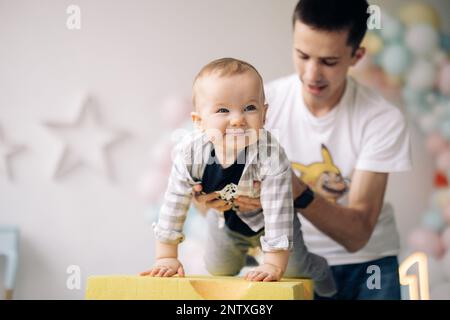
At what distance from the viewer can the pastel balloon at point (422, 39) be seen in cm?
263

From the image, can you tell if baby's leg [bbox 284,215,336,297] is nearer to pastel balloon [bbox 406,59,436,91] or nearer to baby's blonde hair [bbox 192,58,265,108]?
baby's blonde hair [bbox 192,58,265,108]

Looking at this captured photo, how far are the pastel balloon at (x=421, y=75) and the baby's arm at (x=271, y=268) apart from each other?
1205 mm

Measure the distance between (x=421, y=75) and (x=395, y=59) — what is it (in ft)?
0.39

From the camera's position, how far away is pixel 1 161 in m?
2.62

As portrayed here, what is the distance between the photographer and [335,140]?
2.44 meters

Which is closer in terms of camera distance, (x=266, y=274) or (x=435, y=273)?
(x=266, y=274)

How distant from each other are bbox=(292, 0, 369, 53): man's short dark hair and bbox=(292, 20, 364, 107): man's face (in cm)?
2

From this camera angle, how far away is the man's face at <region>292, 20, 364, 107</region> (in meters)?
2.32

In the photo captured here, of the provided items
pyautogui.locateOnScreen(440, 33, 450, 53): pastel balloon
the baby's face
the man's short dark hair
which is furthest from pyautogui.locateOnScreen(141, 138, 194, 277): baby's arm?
pyautogui.locateOnScreen(440, 33, 450, 53): pastel balloon

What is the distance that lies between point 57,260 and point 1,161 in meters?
0.42

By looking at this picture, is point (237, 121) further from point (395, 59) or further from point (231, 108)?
point (395, 59)

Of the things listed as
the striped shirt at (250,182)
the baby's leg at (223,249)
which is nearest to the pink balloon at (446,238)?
the baby's leg at (223,249)

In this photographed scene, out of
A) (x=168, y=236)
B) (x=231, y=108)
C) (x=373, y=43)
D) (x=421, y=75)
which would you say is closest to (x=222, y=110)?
(x=231, y=108)

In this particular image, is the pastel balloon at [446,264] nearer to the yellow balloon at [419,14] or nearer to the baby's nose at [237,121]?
the yellow balloon at [419,14]
